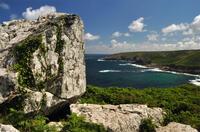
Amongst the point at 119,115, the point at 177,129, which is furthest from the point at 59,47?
the point at 177,129

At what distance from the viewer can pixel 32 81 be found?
12.5 m

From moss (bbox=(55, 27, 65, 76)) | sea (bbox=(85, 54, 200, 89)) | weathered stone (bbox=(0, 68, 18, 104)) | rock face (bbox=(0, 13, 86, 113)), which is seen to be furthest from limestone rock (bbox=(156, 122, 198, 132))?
sea (bbox=(85, 54, 200, 89))

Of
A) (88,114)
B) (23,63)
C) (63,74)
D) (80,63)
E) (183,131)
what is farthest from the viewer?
(80,63)

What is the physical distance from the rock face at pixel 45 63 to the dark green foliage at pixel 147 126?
944cm

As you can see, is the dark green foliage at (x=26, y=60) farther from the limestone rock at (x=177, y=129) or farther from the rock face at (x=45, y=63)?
the limestone rock at (x=177, y=129)

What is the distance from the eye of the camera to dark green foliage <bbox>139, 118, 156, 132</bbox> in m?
11.8

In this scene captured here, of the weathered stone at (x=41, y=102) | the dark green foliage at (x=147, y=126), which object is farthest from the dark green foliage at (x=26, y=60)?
the dark green foliage at (x=147, y=126)

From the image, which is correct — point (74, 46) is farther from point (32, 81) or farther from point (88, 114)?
point (88, 114)

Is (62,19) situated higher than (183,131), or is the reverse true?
(62,19)

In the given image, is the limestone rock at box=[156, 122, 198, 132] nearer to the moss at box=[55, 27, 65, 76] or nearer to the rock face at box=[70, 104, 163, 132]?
the rock face at box=[70, 104, 163, 132]

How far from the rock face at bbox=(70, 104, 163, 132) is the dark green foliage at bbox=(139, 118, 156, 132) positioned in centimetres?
41

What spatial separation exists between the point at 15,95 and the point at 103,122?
988 cm

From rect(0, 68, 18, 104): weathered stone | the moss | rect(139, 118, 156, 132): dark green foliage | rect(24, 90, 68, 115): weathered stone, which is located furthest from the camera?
the moss

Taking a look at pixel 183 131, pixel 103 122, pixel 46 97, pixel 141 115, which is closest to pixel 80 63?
pixel 46 97
